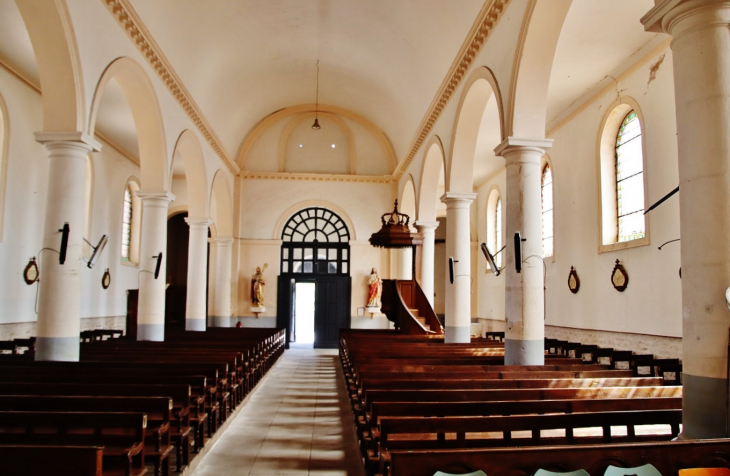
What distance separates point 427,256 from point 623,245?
4.62 m

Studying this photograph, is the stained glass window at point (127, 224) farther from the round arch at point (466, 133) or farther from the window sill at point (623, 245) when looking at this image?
the window sill at point (623, 245)

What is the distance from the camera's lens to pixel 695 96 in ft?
12.0

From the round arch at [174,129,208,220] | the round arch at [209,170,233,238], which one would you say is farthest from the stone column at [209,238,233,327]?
the round arch at [174,129,208,220]

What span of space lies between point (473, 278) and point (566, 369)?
13.2 m

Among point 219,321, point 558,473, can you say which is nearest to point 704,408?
point 558,473

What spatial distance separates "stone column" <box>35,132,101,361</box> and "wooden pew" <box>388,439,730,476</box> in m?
5.50

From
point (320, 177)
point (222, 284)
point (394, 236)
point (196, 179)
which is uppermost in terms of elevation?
point (320, 177)

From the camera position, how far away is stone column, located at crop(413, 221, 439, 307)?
13422mm

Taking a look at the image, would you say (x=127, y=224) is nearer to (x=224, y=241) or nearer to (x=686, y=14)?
(x=224, y=241)

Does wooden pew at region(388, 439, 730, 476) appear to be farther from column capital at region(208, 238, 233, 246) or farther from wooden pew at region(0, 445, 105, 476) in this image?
column capital at region(208, 238, 233, 246)

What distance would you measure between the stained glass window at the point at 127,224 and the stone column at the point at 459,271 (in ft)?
32.8

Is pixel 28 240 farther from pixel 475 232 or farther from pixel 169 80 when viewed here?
pixel 475 232

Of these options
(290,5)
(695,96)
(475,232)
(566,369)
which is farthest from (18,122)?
(475,232)

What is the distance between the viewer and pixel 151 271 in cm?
1013
